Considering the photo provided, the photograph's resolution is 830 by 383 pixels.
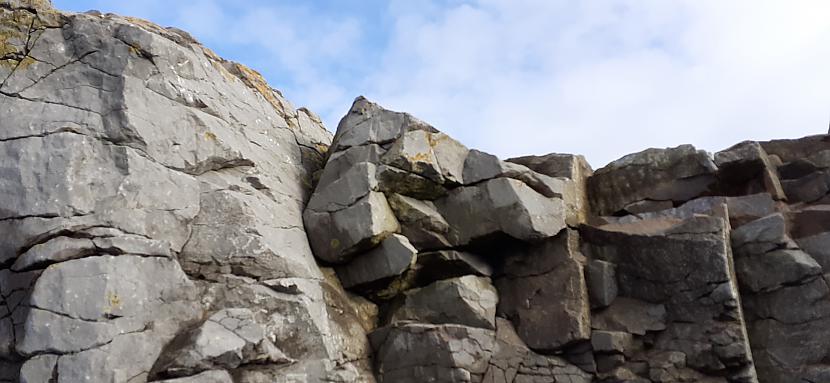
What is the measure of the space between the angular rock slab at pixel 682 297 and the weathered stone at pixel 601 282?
6.9 inches

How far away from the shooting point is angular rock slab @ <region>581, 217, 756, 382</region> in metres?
12.7

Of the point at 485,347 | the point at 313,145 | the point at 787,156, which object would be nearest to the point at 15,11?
the point at 313,145

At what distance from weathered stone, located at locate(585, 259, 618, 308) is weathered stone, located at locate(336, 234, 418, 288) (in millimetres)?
3733

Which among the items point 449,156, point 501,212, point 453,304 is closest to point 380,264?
point 453,304

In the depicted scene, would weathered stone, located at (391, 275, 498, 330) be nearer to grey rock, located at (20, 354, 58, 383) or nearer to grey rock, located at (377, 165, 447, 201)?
grey rock, located at (377, 165, 447, 201)

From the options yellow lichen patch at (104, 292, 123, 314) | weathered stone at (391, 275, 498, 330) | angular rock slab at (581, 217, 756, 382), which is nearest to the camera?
yellow lichen patch at (104, 292, 123, 314)

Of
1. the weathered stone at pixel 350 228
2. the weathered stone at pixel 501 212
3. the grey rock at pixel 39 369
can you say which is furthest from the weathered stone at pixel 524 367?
the grey rock at pixel 39 369

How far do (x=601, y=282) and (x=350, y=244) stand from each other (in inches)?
→ 209

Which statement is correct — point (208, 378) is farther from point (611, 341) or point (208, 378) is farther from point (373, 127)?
point (611, 341)

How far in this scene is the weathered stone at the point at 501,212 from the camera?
46.6 feet

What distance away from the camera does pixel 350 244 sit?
13.9 metres

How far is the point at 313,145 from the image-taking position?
17266 millimetres

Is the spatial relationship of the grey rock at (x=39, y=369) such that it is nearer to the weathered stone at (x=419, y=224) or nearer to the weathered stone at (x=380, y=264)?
the weathered stone at (x=380, y=264)

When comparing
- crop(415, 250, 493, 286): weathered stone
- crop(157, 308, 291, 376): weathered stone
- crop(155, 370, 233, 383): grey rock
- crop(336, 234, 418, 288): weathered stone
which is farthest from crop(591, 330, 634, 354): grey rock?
crop(155, 370, 233, 383): grey rock
